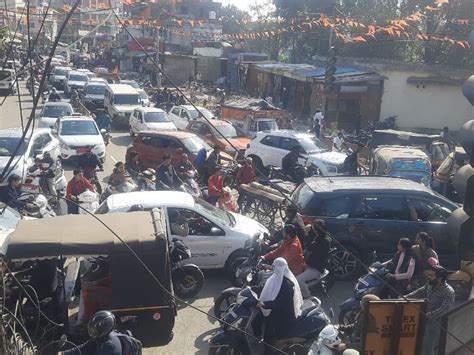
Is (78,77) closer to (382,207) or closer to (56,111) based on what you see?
(56,111)

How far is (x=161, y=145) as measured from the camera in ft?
59.0

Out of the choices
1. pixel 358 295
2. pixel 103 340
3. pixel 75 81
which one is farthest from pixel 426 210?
pixel 75 81

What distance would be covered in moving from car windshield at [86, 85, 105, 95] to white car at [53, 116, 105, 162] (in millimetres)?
13224

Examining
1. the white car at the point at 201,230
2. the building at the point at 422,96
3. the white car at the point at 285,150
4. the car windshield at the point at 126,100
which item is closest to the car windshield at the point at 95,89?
the car windshield at the point at 126,100

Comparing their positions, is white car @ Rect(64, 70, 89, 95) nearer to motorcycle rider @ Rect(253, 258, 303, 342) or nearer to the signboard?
motorcycle rider @ Rect(253, 258, 303, 342)

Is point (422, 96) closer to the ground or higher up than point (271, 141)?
higher up

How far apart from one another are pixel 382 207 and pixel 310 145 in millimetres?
7930

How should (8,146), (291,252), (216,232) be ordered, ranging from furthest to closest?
(8,146)
(216,232)
(291,252)

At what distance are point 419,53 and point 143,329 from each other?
32.2 metres

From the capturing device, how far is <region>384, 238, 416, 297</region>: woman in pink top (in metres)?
8.29

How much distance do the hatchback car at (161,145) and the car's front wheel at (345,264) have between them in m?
8.12

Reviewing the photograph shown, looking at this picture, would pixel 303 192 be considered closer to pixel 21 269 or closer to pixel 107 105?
pixel 21 269

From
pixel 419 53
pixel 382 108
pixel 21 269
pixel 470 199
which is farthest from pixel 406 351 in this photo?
pixel 419 53

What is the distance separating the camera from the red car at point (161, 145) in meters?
17.7
